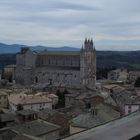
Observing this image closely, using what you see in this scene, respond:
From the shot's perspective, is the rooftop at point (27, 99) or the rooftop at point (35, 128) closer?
the rooftop at point (35, 128)

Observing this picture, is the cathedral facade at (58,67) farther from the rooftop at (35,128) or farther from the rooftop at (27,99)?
the rooftop at (35,128)

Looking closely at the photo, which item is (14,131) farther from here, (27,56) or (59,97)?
(27,56)

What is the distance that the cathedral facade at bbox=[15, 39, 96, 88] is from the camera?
239ft

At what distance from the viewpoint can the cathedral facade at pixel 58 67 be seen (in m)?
72.8

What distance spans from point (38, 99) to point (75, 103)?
4.62 metres

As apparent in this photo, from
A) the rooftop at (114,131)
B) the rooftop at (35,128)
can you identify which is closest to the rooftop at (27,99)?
the rooftop at (35,128)

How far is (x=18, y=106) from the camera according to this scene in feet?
123

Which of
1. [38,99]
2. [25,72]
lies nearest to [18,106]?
[38,99]

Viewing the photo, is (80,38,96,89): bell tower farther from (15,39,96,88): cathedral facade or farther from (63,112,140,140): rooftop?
(63,112,140,140): rooftop

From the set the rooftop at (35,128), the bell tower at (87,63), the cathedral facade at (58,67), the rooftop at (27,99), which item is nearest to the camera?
the rooftop at (35,128)

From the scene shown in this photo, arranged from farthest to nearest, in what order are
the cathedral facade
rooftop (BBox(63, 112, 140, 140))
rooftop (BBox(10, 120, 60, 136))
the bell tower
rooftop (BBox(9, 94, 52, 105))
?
the cathedral facade < the bell tower < rooftop (BBox(9, 94, 52, 105)) < rooftop (BBox(10, 120, 60, 136)) < rooftop (BBox(63, 112, 140, 140))

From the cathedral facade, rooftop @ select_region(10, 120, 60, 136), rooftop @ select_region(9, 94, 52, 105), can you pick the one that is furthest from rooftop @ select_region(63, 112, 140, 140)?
the cathedral facade

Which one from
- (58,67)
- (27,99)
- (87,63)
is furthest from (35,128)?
(58,67)

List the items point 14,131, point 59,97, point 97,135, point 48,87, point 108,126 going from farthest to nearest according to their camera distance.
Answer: point 48,87
point 59,97
point 14,131
point 108,126
point 97,135
